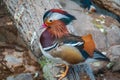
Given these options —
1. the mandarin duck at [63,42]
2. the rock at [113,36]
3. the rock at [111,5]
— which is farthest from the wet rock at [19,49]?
the mandarin duck at [63,42]

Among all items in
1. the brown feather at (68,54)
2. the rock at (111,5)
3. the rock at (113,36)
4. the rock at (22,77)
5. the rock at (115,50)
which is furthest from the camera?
the rock at (111,5)

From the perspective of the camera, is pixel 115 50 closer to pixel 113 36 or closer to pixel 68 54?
pixel 113 36

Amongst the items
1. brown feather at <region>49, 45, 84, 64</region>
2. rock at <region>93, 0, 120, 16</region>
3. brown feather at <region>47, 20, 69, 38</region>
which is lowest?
rock at <region>93, 0, 120, 16</region>

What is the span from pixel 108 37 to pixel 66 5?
1246mm

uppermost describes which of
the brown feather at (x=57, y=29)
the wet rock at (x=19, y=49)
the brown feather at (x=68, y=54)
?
the brown feather at (x=57, y=29)

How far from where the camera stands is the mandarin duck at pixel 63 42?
4156 mm

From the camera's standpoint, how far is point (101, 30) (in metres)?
6.02

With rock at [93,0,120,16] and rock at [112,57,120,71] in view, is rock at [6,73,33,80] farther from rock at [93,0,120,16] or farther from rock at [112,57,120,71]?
rock at [93,0,120,16]

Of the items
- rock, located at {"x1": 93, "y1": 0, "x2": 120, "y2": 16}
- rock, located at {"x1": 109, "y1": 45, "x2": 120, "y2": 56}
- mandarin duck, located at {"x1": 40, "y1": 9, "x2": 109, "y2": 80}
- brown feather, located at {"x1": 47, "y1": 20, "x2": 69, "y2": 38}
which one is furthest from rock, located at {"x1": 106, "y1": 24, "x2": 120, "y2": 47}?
brown feather, located at {"x1": 47, "y1": 20, "x2": 69, "y2": 38}

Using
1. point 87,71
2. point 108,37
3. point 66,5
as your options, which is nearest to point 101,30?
point 108,37

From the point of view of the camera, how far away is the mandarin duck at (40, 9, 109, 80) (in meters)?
4.16

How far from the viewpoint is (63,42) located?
4184 mm

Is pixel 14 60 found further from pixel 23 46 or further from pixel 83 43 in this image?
pixel 83 43

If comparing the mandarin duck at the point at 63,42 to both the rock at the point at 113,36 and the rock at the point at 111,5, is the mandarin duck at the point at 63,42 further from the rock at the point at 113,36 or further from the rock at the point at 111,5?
the rock at the point at 111,5
